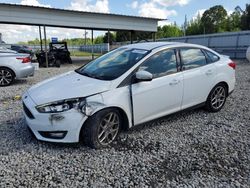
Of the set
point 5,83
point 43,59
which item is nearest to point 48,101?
point 5,83

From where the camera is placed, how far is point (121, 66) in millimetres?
3986

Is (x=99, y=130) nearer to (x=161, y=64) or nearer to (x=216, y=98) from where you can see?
(x=161, y=64)

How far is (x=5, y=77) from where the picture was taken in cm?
848

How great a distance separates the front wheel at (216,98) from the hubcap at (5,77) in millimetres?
6826

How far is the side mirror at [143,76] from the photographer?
3648 millimetres

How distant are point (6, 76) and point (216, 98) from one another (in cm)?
702

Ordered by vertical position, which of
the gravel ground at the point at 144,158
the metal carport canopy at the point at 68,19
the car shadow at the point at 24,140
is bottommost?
the gravel ground at the point at 144,158

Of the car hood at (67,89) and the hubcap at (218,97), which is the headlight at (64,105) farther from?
the hubcap at (218,97)

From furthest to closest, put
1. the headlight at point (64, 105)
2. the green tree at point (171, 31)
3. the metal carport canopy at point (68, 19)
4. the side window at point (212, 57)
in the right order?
1. the green tree at point (171, 31)
2. the metal carport canopy at point (68, 19)
3. the side window at point (212, 57)
4. the headlight at point (64, 105)

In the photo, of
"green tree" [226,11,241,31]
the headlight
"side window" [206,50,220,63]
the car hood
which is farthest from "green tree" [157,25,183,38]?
the headlight

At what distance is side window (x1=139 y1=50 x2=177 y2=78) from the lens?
13.1 feet

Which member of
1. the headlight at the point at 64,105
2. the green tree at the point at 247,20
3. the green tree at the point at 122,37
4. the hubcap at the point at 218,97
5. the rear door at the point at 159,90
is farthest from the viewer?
the green tree at the point at 122,37

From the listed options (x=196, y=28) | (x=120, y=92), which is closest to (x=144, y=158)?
(x=120, y=92)

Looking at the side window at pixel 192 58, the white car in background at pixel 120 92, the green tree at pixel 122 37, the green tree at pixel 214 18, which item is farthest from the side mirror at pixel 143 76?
the green tree at pixel 214 18
